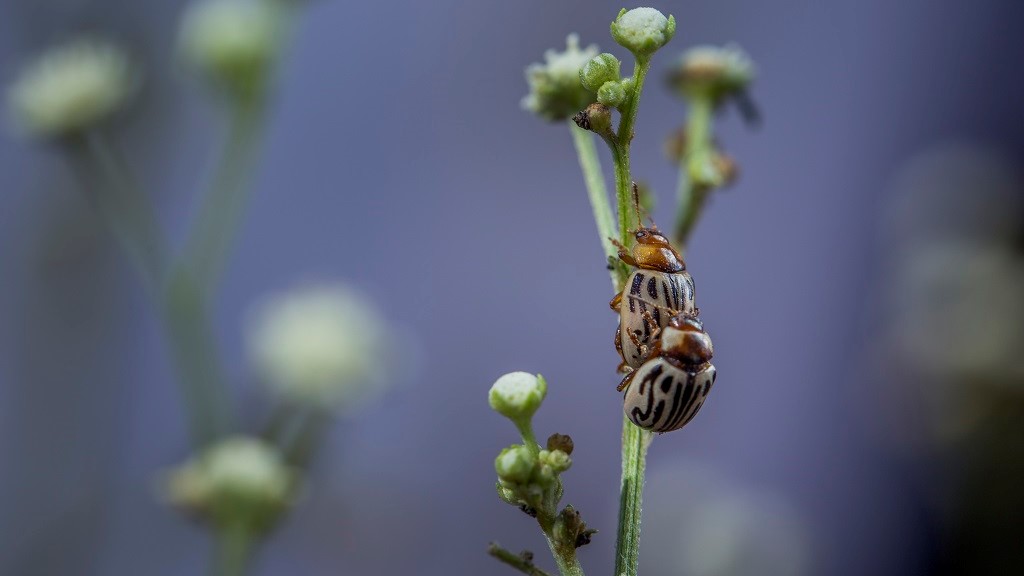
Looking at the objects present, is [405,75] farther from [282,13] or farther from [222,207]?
[222,207]

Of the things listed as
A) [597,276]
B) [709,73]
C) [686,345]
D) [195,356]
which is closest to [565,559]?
[686,345]

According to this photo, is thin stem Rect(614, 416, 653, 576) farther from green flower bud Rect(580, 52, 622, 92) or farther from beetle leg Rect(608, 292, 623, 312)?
green flower bud Rect(580, 52, 622, 92)

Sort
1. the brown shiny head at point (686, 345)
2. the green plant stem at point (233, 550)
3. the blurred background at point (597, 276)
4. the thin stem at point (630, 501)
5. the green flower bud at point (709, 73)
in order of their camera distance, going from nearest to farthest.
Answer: the thin stem at point (630, 501) → the brown shiny head at point (686, 345) → the green flower bud at point (709, 73) → the green plant stem at point (233, 550) → the blurred background at point (597, 276)

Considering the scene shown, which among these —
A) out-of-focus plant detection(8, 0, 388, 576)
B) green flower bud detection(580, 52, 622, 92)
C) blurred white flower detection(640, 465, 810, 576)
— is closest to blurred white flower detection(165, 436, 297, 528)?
out-of-focus plant detection(8, 0, 388, 576)

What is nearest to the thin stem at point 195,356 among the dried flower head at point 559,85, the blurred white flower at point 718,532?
the dried flower head at point 559,85

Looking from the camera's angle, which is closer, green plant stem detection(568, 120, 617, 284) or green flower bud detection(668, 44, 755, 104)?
green plant stem detection(568, 120, 617, 284)

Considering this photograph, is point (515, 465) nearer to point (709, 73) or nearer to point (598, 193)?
point (598, 193)

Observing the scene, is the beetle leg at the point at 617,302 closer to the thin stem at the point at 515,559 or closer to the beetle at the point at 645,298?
the beetle at the point at 645,298
